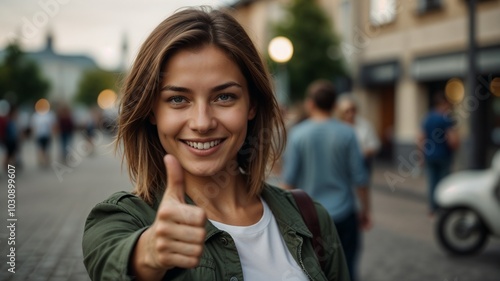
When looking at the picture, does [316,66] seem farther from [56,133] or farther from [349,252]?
[349,252]

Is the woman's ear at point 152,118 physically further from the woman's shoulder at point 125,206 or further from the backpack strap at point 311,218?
the backpack strap at point 311,218

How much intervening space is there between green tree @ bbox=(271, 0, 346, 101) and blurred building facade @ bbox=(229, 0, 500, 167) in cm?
Answer: 66

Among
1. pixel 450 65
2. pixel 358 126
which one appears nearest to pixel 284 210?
pixel 358 126

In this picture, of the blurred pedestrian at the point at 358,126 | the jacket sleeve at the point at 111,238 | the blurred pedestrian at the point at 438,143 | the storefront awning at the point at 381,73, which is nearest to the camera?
the jacket sleeve at the point at 111,238

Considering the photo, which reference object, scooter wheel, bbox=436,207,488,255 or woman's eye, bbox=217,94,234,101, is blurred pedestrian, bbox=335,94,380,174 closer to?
scooter wheel, bbox=436,207,488,255

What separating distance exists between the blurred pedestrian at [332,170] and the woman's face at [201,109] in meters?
3.16

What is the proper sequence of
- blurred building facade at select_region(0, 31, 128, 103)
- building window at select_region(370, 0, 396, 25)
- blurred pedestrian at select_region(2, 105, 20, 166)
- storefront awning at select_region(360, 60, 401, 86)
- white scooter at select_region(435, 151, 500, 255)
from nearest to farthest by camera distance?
white scooter at select_region(435, 151, 500, 255), blurred pedestrian at select_region(2, 105, 20, 166), building window at select_region(370, 0, 396, 25), storefront awning at select_region(360, 60, 401, 86), blurred building facade at select_region(0, 31, 128, 103)

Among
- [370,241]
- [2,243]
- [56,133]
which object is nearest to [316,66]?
[56,133]

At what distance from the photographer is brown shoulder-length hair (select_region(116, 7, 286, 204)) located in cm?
166

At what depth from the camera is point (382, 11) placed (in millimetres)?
19188

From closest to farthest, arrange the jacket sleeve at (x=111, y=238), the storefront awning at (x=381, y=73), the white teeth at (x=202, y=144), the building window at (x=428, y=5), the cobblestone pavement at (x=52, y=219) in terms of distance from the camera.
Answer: the jacket sleeve at (x=111, y=238)
the white teeth at (x=202, y=144)
the cobblestone pavement at (x=52, y=219)
the building window at (x=428, y=5)
the storefront awning at (x=381, y=73)

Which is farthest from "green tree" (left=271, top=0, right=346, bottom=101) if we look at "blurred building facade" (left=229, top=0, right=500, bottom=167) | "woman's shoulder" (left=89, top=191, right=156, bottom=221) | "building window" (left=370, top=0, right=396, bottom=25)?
"woman's shoulder" (left=89, top=191, right=156, bottom=221)

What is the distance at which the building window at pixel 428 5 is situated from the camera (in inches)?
655

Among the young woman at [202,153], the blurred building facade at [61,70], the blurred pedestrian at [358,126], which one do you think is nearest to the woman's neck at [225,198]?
the young woman at [202,153]
